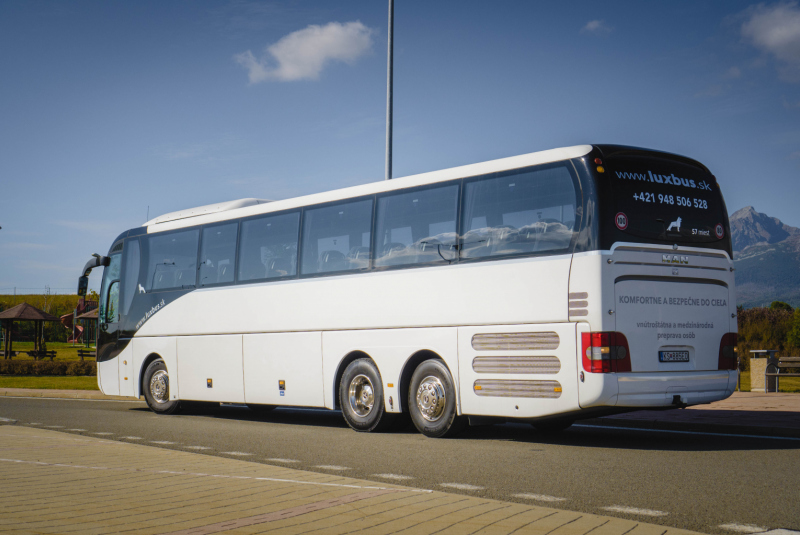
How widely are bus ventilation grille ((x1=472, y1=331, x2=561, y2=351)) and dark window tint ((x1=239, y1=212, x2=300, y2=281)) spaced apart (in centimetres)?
413

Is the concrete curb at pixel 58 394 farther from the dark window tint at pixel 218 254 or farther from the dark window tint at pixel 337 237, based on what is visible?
the dark window tint at pixel 337 237

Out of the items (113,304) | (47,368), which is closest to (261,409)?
(113,304)

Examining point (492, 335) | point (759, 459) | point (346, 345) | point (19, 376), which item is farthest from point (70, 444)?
point (19, 376)

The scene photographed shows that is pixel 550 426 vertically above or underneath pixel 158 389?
underneath

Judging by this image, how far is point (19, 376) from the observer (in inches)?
1439

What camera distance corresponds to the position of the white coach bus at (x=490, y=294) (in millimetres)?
10016

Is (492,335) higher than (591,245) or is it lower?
lower

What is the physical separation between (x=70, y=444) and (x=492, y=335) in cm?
539

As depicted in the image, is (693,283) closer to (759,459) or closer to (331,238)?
(759,459)

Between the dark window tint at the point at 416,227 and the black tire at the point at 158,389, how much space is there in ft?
21.9

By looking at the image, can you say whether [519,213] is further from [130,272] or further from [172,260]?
[130,272]

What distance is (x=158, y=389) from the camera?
17.2 m

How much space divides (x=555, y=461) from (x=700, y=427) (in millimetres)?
4023

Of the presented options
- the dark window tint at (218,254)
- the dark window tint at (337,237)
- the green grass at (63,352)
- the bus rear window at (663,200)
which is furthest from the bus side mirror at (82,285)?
the green grass at (63,352)
